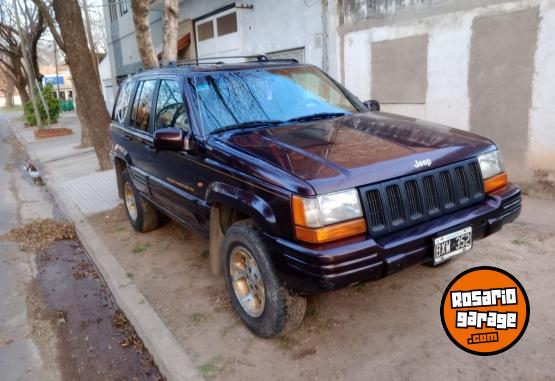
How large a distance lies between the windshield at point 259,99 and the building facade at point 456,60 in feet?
9.02

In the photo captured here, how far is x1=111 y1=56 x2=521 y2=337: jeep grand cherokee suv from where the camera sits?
8.76 feet

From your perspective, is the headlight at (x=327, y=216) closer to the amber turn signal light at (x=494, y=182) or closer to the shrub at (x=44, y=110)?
the amber turn signal light at (x=494, y=182)

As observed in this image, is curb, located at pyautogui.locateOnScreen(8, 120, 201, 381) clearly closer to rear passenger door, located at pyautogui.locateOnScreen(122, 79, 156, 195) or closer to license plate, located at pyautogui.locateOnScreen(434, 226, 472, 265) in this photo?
rear passenger door, located at pyautogui.locateOnScreen(122, 79, 156, 195)

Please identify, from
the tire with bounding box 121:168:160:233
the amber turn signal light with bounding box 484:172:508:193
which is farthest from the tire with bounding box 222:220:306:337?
the tire with bounding box 121:168:160:233

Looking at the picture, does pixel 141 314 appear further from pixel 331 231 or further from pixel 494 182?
pixel 494 182

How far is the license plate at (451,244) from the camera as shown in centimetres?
284

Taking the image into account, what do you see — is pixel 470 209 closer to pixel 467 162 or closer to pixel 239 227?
pixel 467 162

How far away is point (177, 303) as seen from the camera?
390 cm

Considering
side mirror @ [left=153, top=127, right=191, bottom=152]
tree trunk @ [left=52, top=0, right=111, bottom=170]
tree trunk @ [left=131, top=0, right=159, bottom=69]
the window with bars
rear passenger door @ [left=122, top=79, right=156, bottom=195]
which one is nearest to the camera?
side mirror @ [left=153, top=127, right=191, bottom=152]

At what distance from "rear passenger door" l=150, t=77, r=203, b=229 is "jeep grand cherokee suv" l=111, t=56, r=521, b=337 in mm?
19

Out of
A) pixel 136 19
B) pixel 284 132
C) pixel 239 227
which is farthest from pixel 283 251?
pixel 136 19

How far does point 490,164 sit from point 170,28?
6.27m

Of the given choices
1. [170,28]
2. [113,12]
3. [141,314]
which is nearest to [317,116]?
[141,314]

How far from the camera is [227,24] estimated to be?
12312 mm
